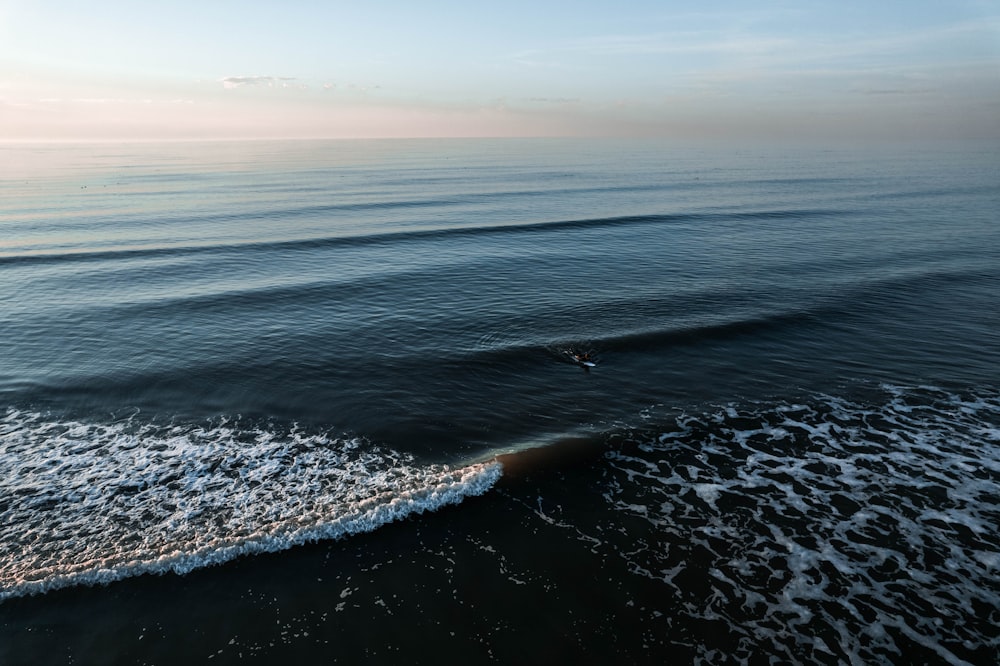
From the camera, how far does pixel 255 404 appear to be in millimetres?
28484

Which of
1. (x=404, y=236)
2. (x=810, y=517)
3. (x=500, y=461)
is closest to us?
(x=810, y=517)

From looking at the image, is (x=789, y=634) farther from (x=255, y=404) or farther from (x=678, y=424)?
(x=255, y=404)

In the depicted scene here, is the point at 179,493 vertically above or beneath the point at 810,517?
beneath

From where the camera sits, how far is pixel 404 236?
68.7 metres

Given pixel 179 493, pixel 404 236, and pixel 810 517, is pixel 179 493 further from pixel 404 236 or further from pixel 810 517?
pixel 404 236

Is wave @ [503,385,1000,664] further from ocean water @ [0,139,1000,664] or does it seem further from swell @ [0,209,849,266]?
swell @ [0,209,849,266]

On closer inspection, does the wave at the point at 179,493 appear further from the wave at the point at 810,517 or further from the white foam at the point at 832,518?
the white foam at the point at 832,518

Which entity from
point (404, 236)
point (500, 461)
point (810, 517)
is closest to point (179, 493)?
point (500, 461)

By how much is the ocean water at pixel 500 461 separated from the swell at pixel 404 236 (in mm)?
2907

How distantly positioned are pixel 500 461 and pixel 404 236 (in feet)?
164

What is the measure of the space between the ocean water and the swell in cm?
291

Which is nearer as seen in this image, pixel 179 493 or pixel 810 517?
pixel 810 517

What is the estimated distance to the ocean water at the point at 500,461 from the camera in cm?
1591

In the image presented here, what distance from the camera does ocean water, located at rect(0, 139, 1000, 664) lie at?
1591cm
